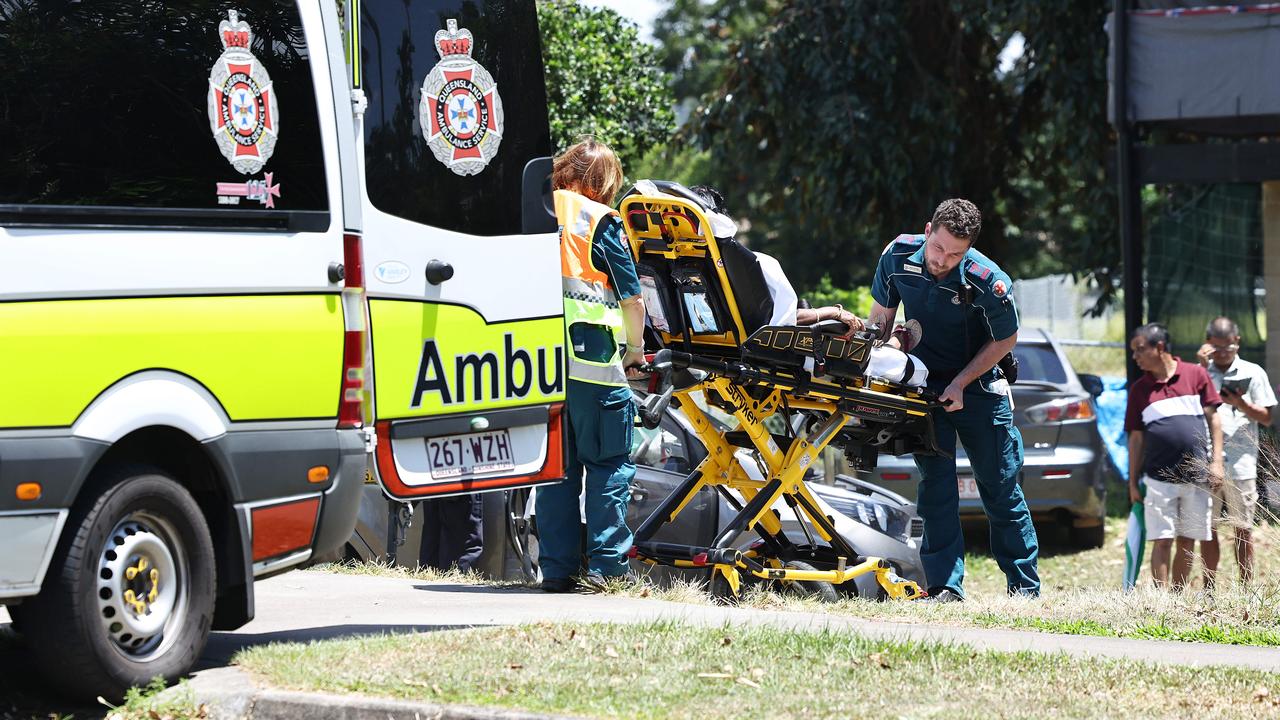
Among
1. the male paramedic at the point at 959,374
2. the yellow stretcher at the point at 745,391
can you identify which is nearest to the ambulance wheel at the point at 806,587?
the yellow stretcher at the point at 745,391

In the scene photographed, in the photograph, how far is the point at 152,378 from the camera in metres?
4.88

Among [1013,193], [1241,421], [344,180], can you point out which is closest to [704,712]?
[344,180]

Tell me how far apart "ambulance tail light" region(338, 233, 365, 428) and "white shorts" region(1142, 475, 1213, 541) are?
5730 mm

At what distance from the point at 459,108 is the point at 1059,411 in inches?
280

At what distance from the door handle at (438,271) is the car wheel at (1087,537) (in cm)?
794

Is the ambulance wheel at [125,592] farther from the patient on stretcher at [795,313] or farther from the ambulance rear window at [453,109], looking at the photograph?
the patient on stretcher at [795,313]

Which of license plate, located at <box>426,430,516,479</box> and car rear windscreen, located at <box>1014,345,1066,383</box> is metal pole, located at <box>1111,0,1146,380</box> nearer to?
car rear windscreen, located at <box>1014,345,1066,383</box>

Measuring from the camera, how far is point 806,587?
7820 mm

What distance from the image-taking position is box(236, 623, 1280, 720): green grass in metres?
4.88

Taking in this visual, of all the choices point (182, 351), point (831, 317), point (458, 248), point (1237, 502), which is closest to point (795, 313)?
point (831, 317)

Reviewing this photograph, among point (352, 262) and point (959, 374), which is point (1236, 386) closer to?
point (959, 374)

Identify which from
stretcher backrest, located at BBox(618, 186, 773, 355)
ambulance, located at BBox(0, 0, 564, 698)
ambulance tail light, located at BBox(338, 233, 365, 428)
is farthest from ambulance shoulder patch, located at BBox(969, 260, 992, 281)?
ambulance tail light, located at BBox(338, 233, 365, 428)

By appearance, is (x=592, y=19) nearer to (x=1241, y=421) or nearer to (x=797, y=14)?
(x=797, y=14)

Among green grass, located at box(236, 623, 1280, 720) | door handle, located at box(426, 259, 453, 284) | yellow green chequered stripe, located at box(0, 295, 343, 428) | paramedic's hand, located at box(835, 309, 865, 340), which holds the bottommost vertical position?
green grass, located at box(236, 623, 1280, 720)
